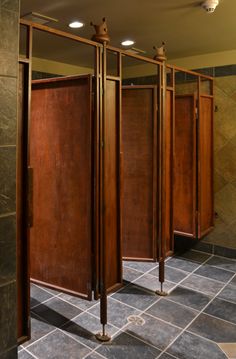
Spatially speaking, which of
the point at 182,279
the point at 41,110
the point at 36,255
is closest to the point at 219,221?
the point at 182,279

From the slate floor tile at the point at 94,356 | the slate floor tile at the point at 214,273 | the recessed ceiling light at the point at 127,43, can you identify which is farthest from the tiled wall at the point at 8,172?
the slate floor tile at the point at 214,273

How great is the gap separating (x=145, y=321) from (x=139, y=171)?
1223mm

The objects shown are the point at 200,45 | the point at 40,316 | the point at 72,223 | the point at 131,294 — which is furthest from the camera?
the point at 200,45

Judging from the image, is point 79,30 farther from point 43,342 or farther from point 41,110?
point 43,342

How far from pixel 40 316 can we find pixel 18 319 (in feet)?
2.73

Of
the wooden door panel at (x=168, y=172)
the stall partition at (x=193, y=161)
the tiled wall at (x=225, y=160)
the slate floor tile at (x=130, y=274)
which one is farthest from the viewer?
the tiled wall at (x=225, y=160)

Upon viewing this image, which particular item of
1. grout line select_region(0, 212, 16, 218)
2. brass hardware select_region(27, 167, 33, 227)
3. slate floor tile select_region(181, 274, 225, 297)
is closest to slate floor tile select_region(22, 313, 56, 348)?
brass hardware select_region(27, 167, 33, 227)

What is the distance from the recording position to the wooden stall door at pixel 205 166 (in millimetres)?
3518

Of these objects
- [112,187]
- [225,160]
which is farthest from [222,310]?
[225,160]

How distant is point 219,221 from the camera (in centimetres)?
381

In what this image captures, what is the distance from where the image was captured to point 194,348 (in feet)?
6.83

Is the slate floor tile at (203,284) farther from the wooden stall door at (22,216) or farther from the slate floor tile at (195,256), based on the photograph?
the wooden stall door at (22,216)

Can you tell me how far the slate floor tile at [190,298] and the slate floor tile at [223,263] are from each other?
751mm

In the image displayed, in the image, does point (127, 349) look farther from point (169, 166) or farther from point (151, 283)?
point (169, 166)
